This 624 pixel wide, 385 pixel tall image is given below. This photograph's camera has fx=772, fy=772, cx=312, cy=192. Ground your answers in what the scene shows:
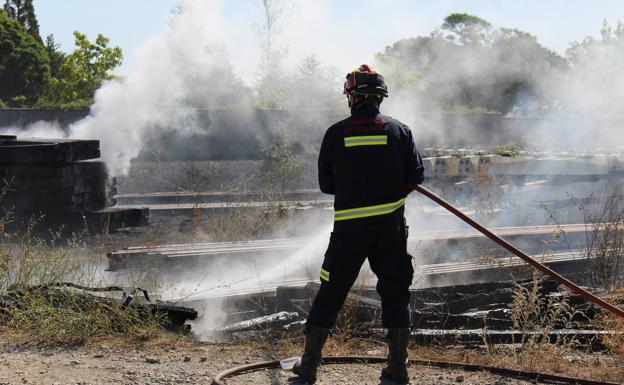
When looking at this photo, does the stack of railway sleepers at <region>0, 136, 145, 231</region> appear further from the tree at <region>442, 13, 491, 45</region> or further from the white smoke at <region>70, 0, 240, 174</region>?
the tree at <region>442, 13, 491, 45</region>

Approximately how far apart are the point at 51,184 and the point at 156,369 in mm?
8298

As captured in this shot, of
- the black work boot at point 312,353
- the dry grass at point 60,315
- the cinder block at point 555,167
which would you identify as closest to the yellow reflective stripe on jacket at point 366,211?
the black work boot at point 312,353

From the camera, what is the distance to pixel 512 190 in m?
16.0

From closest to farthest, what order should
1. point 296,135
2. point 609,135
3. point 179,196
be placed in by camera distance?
point 179,196 < point 296,135 < point 609,135

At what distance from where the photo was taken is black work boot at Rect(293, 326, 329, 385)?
4805 millimetres

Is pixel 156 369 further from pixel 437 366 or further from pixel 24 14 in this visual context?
pixel 24 14

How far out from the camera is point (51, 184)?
12.7 meters

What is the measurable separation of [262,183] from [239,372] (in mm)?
13338

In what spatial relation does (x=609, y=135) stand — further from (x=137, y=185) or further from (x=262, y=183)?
(x=137, y=185)

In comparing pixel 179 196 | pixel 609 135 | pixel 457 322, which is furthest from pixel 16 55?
pixel 457 322

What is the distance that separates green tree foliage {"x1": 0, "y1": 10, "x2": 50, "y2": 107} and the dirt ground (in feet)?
114

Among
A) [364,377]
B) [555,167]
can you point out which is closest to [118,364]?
[364,377]

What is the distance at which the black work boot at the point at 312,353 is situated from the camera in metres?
4.80

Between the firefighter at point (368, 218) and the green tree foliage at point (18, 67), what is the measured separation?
3571 centimetres
